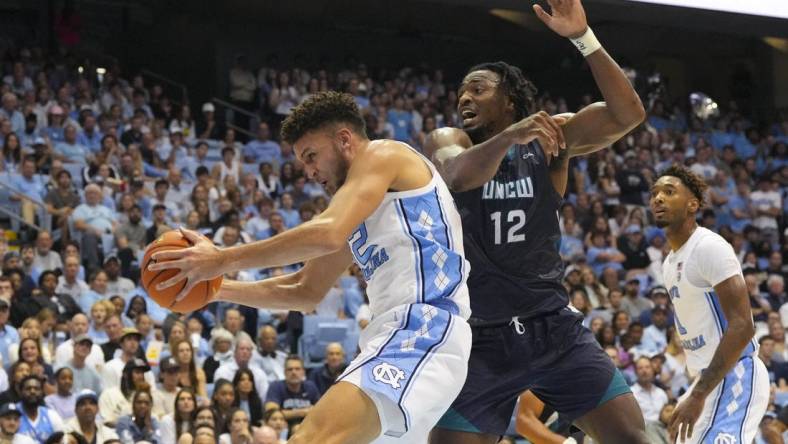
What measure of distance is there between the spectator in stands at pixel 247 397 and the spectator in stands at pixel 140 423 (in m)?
0.93

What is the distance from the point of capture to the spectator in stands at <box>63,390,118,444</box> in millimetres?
9031

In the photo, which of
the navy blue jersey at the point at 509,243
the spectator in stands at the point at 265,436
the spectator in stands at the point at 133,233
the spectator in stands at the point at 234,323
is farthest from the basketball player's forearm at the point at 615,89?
the spectator in stands at the point at 133,233

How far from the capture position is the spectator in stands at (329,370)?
10680 millimetres

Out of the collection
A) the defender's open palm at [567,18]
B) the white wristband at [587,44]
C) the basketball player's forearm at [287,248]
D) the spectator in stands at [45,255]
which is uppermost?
the defender's open palm at [567,18]

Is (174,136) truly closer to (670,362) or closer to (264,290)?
(670,362)

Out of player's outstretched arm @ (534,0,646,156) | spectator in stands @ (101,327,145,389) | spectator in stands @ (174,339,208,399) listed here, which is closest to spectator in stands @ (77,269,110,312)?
spectator in stands @ (101,327,145,389)

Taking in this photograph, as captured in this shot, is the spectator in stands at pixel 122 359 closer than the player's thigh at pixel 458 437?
No

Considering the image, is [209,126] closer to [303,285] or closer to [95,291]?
[95,291]

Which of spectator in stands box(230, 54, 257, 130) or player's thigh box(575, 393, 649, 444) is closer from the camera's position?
player's thigh box(575, 393, 649, 444)

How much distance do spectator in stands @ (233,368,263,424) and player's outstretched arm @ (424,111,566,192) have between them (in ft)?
18.9

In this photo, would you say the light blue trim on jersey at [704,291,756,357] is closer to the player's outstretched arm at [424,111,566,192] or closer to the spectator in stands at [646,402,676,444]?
the player's outstretched arm at [424,111,566,192]

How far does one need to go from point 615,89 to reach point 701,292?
4.78ft

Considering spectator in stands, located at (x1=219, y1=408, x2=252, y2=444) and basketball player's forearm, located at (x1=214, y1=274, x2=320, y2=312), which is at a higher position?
basketball player's forearm, located at (x1=214, y1=274, x2=320, y2=312)

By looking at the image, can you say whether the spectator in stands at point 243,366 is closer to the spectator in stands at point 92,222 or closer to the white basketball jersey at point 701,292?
the spectator in stands at point 92,222
